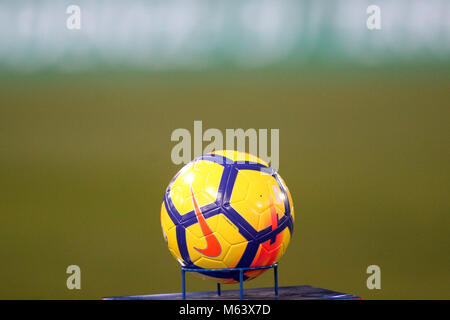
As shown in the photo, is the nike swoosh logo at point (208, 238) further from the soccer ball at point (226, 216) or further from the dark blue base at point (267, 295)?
the dark blue base at point (267, 295)

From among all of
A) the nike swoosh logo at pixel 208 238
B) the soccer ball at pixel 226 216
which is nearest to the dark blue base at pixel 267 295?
the soccer ball at pixel 226 216

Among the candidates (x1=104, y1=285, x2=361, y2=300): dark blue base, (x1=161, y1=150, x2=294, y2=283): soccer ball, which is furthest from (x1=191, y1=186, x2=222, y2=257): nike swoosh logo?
(x1=104, y1=285, x2=361, y2=300): dark blue base

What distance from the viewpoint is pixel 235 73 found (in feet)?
22.1

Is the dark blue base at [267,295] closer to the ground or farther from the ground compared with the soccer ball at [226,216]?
closer to the ground

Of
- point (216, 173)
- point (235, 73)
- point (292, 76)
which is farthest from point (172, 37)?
point (216, 173)

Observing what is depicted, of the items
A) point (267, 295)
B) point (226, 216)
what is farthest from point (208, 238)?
point (267, 295)

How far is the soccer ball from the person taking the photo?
3379 mm

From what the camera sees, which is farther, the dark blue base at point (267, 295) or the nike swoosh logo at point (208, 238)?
the dark blue base at point (267, 295)

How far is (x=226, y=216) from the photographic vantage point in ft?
11.1

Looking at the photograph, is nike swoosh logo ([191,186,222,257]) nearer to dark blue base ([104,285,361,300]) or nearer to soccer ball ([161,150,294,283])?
soccer ball ([161,150,294,283])

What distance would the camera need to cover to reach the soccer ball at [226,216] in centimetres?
338

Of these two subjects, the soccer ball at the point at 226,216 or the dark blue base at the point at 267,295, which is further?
the dark blue base at the point at 267,295

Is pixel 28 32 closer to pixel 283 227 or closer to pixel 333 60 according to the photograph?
pixel 333 60

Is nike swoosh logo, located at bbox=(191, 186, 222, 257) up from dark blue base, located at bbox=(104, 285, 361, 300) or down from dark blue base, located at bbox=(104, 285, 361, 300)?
up
